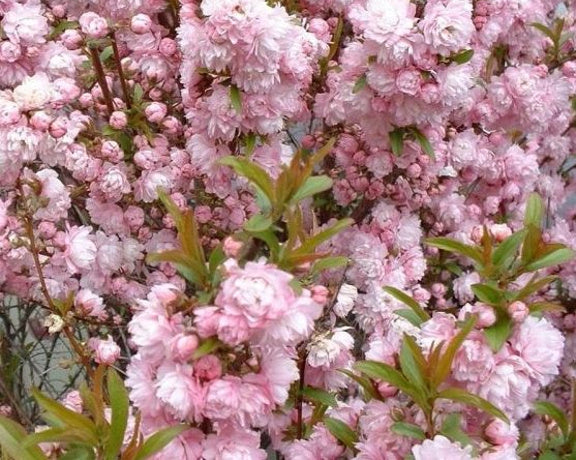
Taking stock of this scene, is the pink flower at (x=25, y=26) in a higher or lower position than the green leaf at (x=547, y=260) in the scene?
lower

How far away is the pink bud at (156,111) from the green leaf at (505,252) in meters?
0.63

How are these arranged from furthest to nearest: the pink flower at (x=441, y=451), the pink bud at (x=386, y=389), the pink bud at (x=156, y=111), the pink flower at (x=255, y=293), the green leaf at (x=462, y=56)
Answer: the pink bud at (x=156, y=111)
the green leaf at (x=462, y=56)
the pink bud at (x=386, y=389)
the pink flower at (x=441, y=451)
the pink flower at (x=255, y=293)

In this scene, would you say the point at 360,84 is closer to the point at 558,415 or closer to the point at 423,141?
the point at 423,141

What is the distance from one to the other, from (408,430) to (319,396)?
0.25 m

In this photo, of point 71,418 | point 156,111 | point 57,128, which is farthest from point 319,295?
point 156,111

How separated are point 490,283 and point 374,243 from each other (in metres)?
0.63

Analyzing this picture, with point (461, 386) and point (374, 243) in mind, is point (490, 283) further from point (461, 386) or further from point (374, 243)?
point (374, 243)

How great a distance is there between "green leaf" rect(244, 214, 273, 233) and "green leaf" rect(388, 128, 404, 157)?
1.97 feet

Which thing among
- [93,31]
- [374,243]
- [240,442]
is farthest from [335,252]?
[240,442]

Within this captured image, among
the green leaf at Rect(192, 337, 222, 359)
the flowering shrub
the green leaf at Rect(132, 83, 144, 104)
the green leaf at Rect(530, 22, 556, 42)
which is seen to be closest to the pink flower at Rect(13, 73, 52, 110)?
→ the flowering shrub

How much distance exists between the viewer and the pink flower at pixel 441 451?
0.80m

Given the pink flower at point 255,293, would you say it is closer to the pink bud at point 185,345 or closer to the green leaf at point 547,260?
the pink bud at point 185,345

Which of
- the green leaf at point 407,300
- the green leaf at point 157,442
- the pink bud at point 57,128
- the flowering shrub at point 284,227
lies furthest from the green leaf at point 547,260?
the pink bud at point 57,128

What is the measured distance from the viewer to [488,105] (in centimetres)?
156
